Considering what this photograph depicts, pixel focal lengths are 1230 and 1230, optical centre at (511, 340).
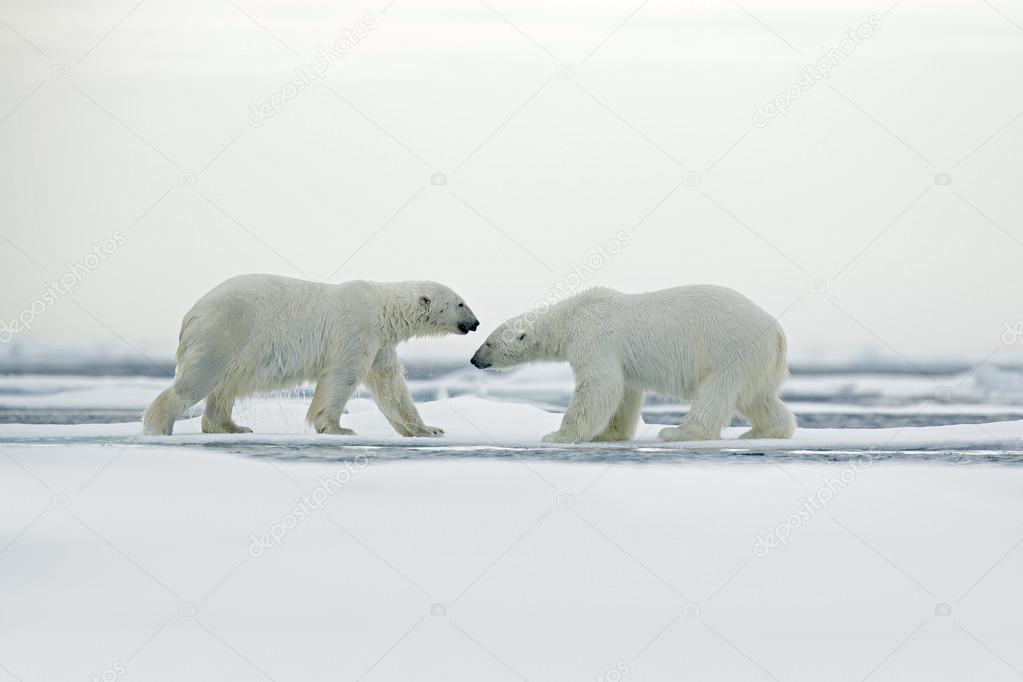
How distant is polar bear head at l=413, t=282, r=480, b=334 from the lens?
8828mm

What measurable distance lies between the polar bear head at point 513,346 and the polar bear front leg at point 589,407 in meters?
0.65

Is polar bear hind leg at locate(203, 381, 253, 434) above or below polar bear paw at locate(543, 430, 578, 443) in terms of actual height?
below

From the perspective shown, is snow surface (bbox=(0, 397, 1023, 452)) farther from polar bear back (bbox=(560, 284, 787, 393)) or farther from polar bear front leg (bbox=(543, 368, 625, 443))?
polar bear back (bbox=(560, 284, 787, 393))

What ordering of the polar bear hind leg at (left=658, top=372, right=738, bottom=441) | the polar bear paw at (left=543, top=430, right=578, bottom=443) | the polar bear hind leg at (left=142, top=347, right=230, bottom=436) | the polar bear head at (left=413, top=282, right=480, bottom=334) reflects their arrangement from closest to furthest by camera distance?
the polar bear paw at (left=543, top=430, right=578, bottom=443), the polar bear hind leg at (left=658, top=372, right=738, bottom=441), the polar bear hind leg at (left=142, top=347, right=230, bottom=436), the polar bear head at (left=413, top=282, right=480, bottom=334)

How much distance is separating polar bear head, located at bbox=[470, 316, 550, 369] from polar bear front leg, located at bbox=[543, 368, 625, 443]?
2.13 ft

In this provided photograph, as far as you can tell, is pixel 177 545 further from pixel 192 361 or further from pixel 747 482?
pixel 192 361

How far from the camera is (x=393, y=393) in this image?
28.5 feet

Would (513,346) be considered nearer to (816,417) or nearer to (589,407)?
(589,407)

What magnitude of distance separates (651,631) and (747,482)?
1613mm

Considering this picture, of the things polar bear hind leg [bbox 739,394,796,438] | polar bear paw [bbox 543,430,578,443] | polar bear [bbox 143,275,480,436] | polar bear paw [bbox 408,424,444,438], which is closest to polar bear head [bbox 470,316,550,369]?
polar bear [bbox 143,275,480,436]

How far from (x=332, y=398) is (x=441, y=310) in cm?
107

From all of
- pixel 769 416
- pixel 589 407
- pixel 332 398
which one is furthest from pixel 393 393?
pixel 769 416

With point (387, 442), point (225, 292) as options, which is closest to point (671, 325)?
point (387, 442)

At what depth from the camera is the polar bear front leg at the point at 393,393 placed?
8656 millimetres
